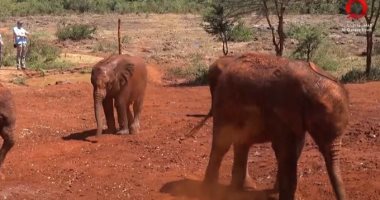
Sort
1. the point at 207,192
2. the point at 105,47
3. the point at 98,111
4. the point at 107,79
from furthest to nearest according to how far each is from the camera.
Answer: the point at 105,47
the point at 107,79
the point at 98,111
the point at 207,192

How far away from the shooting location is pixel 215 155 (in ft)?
28.9

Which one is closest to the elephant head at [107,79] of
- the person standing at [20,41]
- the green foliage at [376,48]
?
the person standing at [20,41]

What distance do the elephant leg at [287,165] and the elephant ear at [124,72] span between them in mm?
6053

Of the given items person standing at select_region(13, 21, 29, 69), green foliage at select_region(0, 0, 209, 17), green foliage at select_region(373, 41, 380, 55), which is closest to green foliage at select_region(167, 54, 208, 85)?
person standing at select_region(13, 21, 29, 69)

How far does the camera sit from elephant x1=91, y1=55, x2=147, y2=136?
1273 centimetres

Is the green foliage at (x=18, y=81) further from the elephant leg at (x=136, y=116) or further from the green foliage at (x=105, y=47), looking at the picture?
the green foliage at (x=105, y=47)

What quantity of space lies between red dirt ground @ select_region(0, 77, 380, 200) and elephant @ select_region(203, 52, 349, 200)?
0.78 m

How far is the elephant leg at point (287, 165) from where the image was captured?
7441 mm

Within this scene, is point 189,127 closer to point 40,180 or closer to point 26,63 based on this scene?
point 40,180

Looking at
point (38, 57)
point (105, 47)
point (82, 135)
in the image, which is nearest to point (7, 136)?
point (82, 135)

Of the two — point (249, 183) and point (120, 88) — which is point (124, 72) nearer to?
point (120, 88)

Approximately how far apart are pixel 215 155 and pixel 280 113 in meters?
1.64

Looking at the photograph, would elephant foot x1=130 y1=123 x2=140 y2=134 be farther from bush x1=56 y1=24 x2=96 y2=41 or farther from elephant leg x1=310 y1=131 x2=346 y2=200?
bush x1=56 y1=24 x2=96 y2=41

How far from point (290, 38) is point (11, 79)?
14.4 meters
